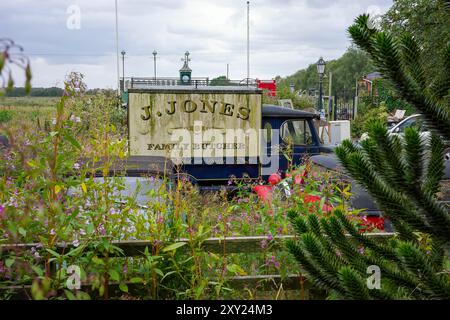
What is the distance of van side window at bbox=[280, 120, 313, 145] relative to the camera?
13.0 metres

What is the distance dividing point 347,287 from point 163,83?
1365 cm

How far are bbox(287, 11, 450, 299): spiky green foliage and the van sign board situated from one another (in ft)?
31.7

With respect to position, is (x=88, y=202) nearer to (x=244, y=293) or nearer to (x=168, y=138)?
(x=244, y=293)

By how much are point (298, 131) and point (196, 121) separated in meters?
2.45

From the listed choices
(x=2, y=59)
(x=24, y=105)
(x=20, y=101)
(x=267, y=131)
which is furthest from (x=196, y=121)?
(x=2, y=59)

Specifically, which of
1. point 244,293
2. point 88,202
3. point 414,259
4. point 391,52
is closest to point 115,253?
point 88,202

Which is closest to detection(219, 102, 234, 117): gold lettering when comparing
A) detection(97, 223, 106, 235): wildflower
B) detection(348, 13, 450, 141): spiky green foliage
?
detection(97, 223, 106, 235): wildflower

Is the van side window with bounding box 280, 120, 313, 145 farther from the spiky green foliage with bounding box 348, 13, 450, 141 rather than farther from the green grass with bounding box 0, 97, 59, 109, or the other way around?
the spiky green foliage with bounding box 348, 13, 450, 141

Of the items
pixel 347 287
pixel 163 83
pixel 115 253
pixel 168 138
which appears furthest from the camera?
pixel 163 83

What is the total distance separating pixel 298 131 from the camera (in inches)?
512

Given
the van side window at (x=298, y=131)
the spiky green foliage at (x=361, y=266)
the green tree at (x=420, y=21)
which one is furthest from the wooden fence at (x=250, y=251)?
the green tree at (x=420, y=21)

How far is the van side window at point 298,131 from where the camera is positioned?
511 inches

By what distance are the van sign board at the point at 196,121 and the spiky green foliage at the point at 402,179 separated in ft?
31.7
